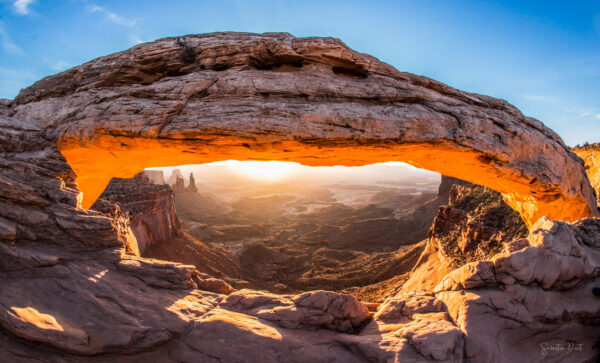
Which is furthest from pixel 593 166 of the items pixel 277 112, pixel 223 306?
pixel 223 306

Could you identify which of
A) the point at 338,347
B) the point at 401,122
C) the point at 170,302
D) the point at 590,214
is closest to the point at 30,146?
the point at 170,302

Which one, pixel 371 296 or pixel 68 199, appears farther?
pixel 371 296

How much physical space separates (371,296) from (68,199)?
17548 millimetres

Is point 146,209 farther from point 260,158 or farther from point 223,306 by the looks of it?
point 223,306

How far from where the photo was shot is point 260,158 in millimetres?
8766

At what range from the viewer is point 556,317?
536cm

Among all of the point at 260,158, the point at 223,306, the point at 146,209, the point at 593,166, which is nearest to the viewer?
the point at 223,306

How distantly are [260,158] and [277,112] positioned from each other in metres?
2.45

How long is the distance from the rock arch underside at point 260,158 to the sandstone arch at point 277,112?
6cm

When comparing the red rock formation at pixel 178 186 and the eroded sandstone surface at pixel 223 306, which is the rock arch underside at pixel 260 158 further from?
the red rock formation at pixel 178 186

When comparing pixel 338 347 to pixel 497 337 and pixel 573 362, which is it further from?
pixel 573 362

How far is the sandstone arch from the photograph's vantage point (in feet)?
22.2

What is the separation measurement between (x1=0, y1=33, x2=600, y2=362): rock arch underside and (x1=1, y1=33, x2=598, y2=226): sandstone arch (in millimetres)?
55

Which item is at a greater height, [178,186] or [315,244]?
[178,186]
